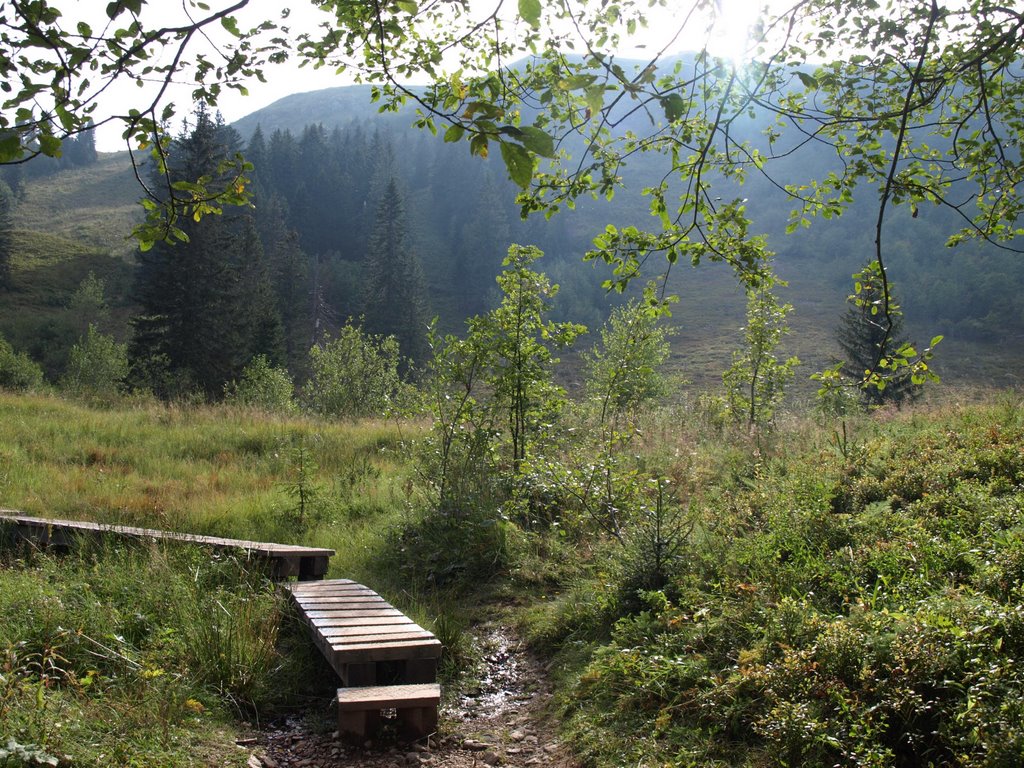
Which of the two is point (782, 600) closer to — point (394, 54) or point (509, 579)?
point (509, 579)

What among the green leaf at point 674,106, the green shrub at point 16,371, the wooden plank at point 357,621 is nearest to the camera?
the green leaf at point 674,106

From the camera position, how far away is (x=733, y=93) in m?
3.81

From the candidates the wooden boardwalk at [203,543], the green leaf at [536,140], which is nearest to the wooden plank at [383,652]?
the wooden boardwalk at [203,543]

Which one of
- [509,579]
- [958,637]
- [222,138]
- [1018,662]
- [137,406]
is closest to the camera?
[1018,662]

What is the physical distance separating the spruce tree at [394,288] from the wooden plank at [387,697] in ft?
175

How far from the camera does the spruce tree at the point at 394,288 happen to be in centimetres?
5816

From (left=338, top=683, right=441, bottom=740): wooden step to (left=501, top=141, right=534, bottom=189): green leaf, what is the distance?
9.80 feet

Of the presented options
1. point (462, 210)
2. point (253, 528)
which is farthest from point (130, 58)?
point (462, 210)

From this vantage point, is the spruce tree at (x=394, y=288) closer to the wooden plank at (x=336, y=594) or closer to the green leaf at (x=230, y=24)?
the wooden plank at (x=336, y=594)

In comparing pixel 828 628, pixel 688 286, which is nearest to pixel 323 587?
pixel 828 628

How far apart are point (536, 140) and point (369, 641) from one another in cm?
327

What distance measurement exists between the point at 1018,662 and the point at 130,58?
13.2ft

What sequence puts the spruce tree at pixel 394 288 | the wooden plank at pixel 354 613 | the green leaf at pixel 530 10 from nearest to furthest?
1. the green leaf at pixel 530 10
2. the wooden plank at pixel 354 613
3. the spruce tree at pixel 394 288

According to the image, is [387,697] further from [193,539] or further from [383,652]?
[193,539]
